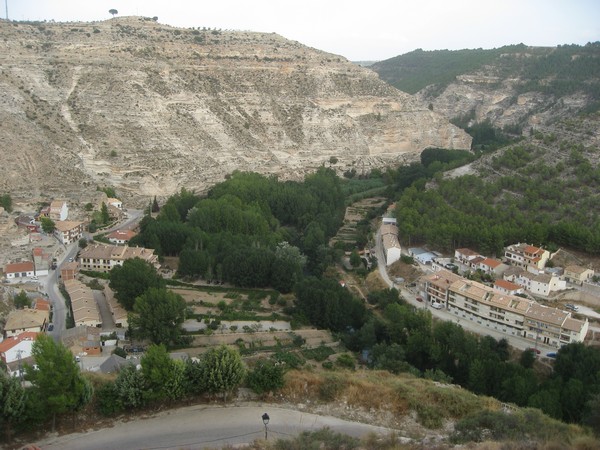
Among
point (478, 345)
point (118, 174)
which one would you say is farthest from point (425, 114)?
point (478, 345)

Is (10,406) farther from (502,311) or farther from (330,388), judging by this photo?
(502,311)

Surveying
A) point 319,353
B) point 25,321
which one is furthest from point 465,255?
Answer: point 25,321

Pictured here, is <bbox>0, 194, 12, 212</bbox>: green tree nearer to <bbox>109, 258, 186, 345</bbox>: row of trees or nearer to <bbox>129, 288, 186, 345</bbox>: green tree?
<bbox>109, 258, 186, 345</bbox>: row of trees

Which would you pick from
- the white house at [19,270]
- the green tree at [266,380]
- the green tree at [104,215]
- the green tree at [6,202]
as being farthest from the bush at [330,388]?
the green tree at [6,202]

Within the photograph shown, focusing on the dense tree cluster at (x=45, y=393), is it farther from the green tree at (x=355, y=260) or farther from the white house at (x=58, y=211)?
the white house at (x=58, y=211)

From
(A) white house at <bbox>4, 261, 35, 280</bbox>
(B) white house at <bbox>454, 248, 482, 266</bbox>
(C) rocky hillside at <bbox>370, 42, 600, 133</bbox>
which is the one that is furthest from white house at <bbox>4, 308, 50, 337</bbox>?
(C) rocky hillside at <bbox>370, 42, 600, 133</bbox>

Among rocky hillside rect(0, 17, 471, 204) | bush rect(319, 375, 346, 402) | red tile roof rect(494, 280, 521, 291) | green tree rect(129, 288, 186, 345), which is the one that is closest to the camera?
bush rect(319, 375, 346, 402)
